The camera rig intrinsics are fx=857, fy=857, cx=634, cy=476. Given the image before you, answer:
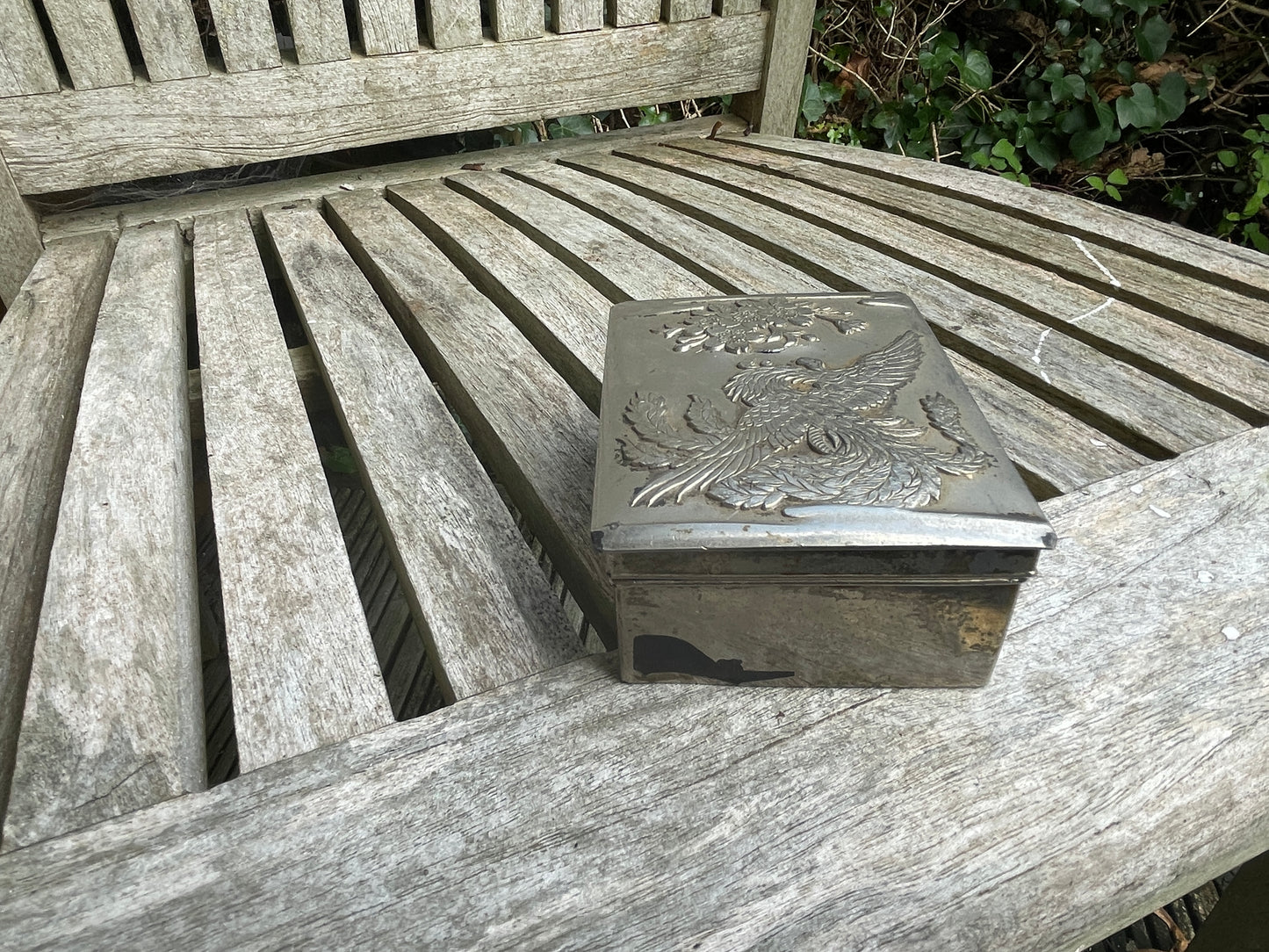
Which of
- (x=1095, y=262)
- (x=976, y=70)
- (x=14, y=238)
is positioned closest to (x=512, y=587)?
(x=1095, y=262)

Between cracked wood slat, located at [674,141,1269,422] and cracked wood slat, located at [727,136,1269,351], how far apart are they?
0.02 meters

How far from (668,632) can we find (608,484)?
0.13 meters

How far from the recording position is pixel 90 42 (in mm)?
1729

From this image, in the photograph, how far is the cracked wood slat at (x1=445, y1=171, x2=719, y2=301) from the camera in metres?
1.47

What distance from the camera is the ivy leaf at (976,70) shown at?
10.2 feet

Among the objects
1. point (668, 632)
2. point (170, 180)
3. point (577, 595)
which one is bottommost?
point (170, 180)

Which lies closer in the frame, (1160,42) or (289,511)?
(289,511)

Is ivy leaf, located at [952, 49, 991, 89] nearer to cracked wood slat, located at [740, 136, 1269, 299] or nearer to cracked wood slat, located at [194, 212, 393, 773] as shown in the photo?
cracked wood slat, located at [740, 136, 1269, 299]

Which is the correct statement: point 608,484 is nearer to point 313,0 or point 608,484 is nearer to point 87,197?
point 313,0

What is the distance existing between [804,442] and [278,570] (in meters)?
0.55

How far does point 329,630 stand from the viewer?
812mm

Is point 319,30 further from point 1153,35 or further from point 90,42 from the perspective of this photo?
point 1153,35

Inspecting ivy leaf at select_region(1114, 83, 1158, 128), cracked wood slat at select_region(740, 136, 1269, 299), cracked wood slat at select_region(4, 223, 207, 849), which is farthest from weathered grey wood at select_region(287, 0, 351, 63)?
ivy leaf at select_region(1114, 83, 1158, 128)

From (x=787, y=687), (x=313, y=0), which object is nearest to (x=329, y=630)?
(x=787, y=687)
